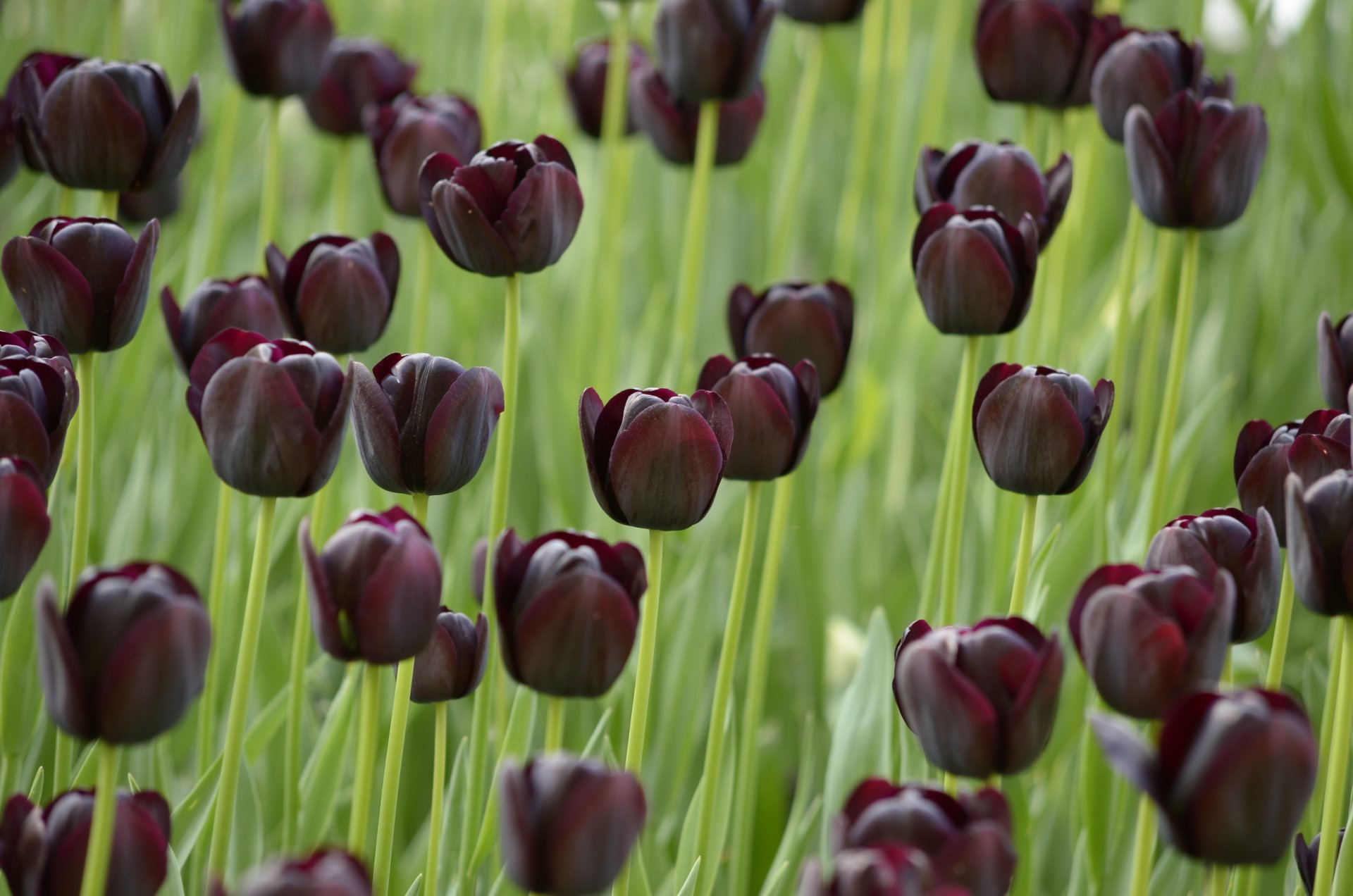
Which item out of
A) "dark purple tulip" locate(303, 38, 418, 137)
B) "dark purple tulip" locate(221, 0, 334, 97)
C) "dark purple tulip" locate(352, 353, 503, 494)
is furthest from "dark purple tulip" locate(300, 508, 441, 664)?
"dark purple tulip" locate(303, 38, 418, 137)

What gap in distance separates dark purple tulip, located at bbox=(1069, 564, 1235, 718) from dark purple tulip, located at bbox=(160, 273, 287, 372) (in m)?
0.56

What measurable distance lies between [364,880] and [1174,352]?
777mm

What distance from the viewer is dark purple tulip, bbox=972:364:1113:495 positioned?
0.77 metres

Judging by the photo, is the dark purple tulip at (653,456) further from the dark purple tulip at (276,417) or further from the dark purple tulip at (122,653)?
the dark purple tulip at (122,653)

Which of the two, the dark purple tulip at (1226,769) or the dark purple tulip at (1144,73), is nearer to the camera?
the dark purple tulip at (1226,769)

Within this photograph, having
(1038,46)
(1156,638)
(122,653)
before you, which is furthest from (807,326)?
(122,653)

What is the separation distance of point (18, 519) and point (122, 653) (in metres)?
0.12

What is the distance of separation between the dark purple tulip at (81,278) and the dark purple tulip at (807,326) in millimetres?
411

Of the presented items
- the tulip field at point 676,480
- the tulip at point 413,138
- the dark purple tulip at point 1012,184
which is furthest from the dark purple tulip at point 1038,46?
the tulip at point 413,138

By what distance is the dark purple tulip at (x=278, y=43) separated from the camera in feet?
3.84

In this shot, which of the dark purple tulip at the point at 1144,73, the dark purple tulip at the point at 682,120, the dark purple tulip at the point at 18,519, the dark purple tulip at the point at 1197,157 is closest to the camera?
the dark purple tulip at the point at 18,519

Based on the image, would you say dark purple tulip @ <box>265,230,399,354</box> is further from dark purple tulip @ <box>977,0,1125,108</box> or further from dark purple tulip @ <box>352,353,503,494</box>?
dark purple tulip @ <box>977,0,1125,108</box>

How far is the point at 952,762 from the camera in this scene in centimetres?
58

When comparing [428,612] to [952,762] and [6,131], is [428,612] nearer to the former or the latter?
[952,762]
